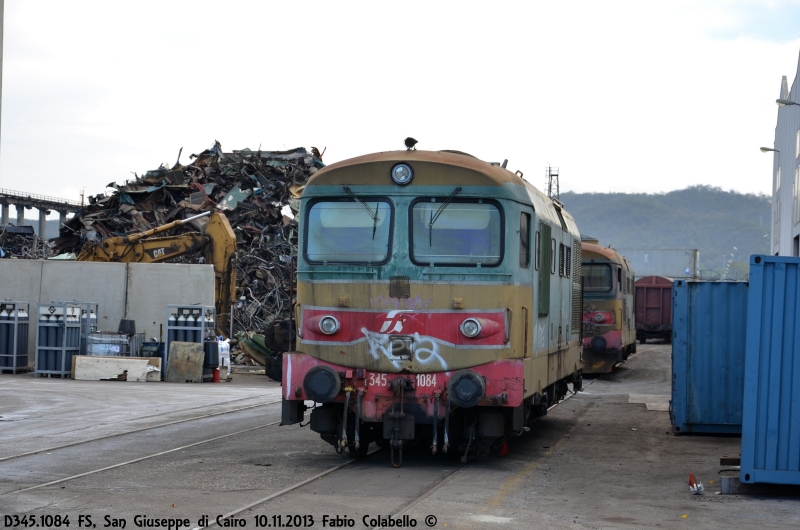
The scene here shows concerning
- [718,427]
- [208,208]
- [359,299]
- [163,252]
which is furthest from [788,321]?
[208,208]

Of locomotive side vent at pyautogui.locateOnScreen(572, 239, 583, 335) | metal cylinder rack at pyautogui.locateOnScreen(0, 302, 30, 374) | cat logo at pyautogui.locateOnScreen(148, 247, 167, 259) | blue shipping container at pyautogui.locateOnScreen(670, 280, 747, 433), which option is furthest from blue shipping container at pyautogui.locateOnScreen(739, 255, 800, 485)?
cat logo at pyautogui.locateOnScreen(148, 247, 167, 259)

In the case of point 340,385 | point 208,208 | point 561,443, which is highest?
point 208,208

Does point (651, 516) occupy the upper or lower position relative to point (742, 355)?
lower

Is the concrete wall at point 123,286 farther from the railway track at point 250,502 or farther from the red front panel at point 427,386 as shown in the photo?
the red front panel at point 427,386

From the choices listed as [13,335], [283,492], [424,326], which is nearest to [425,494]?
[283,492]

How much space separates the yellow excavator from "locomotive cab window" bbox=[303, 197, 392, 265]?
57.4 feet

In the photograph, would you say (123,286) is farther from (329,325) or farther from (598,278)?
(329,325)

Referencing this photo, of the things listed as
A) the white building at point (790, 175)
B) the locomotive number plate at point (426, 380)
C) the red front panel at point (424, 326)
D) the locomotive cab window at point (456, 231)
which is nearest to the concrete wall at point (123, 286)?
the red front panel at point (424, 326)

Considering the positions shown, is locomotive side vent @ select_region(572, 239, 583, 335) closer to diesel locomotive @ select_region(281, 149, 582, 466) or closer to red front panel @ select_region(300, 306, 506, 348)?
diesel locomotive @ select_region(281, 149, 582, 466)

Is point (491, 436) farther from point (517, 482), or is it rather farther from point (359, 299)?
point (359, 299)

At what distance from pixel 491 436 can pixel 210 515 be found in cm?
364

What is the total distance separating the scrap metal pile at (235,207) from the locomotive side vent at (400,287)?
22538 millimetres

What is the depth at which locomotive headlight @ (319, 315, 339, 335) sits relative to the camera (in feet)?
35.8

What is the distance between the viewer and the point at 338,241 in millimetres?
11141
